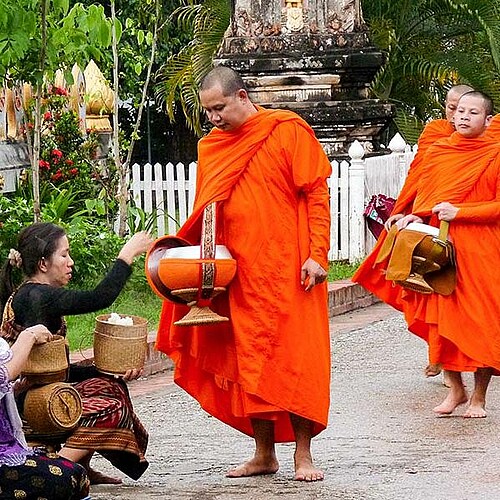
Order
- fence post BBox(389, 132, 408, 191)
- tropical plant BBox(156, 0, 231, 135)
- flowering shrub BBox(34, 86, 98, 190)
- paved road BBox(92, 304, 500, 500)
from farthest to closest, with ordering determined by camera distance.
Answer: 1. tropical plant BBox(156, 0, 231, 135)
2. fence post BBox(389, 132, 408, 191)
3. flowering shrub BBox(34, 86, 98, 190)
4. paved road BBox(92, 304, 500, 500)

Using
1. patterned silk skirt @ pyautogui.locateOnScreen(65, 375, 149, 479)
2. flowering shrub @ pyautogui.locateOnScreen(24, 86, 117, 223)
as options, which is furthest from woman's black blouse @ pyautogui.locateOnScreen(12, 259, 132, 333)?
flowering shrub @ pyautogui.locateOnScreen(24, 86, 117, 223)

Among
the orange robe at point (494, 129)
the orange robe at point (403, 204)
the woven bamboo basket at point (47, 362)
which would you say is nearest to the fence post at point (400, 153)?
the orange robe at point (403, 204)

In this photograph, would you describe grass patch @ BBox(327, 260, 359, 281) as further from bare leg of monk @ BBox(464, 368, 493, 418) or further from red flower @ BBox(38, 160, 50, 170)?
bare leg of monk @ BBox(464, 368, 493, 418)

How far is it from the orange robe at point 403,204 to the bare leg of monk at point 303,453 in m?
2.49

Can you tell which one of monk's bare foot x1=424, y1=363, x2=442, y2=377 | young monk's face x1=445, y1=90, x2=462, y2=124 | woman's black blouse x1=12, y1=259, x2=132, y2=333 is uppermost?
young monk's face x1=445, y1=90, x2=462, y2=124

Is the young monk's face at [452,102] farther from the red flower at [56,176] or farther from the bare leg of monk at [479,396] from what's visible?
the red flower at [56,176]

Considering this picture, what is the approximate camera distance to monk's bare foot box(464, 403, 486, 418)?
26.9 feet

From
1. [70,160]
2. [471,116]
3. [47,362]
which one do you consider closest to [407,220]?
[471,116]

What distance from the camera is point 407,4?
1961 centimetres

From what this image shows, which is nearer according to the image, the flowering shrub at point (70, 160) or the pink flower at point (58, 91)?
the flowering shrub at point (70, 160)

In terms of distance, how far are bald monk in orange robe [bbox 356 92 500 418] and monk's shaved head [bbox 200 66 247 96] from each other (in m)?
2.08

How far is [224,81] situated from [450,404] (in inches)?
108

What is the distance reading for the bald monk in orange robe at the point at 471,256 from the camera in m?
8.30

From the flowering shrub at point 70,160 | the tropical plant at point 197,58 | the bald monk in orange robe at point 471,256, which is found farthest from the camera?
the tropical plant at point 197,58
